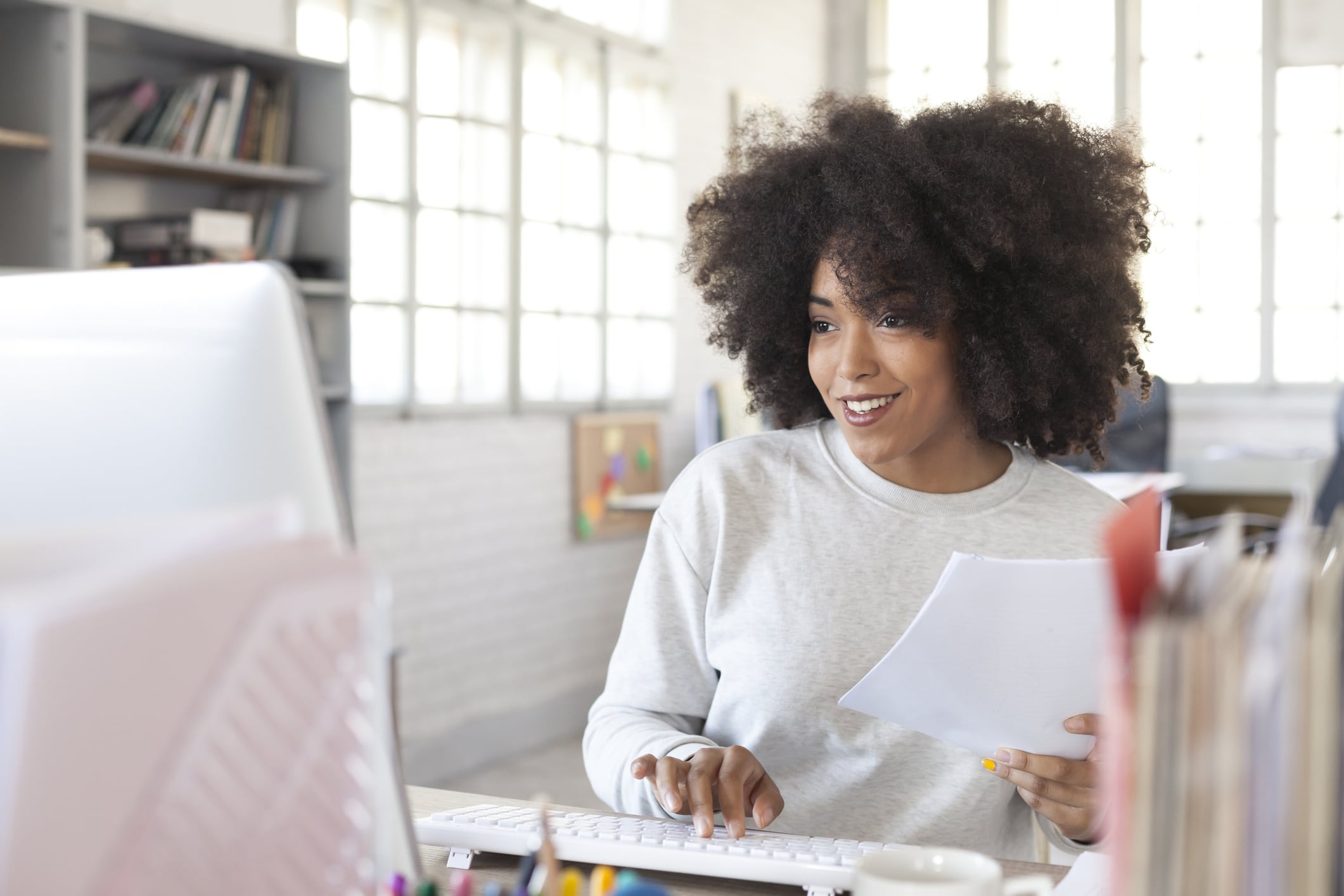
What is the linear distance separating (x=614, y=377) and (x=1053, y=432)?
3582 millimetres

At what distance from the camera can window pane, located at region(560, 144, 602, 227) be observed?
4.82 meters

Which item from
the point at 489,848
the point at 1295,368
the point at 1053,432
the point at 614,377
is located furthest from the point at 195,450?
the point at 1295,368

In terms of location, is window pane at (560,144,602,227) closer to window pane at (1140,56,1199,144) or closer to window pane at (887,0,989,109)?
window pane at (887,0,989,109)

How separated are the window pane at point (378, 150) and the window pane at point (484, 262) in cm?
34

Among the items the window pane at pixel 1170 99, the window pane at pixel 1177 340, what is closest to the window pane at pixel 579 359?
the window pane at pixel 1177 340

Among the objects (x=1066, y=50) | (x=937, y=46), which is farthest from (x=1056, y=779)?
(x=937, y=46)

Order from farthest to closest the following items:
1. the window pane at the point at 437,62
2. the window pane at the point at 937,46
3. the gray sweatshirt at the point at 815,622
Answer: the window pane at the point at 937,46 → the window pane at the point at 437,62 → the gray sweatshirt at the point at 815,622

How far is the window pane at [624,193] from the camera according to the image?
5.05m

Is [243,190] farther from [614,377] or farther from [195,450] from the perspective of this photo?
[195,450]

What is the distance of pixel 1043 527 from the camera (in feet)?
4.77

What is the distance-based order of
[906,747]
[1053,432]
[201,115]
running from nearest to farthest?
[906,747], [1053,432], [201,115]

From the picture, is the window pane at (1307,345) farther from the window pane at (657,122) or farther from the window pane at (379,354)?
the window pane at (379,354)

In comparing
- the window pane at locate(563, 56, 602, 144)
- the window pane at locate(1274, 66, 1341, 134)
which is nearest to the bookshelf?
the window pane at locate(563, 56, 602, 144)

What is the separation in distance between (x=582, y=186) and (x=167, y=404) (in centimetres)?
431
